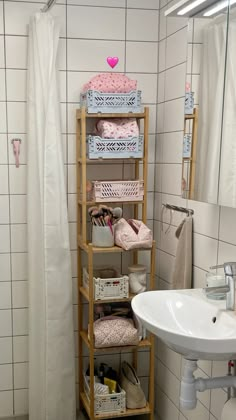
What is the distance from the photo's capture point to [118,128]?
240 centimetres

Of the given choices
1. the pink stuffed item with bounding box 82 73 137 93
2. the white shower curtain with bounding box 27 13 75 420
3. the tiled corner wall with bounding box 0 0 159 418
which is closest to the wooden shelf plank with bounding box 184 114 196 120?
the pink stuffed item with bounding box 82 73 137 93

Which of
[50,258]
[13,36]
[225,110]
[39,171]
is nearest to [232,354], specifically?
[225,110]

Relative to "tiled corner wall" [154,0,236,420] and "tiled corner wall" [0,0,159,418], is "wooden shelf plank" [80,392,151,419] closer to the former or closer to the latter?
"tiled corner wall" [154,0,236,420]

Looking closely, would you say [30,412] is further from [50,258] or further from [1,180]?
[1,180]

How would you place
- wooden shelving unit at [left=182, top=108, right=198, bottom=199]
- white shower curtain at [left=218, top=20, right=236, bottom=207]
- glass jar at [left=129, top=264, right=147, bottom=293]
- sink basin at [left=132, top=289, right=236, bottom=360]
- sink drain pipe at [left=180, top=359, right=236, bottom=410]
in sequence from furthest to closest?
glass jar at [left=129, top=264, right=147, bottom=293]
wooden shelving unit at [left=182, top=108, right=198, bottom=199]
white shower curtain at [left=218, top=20, right=236, bottom=207]
sink drain pipe at [left=180, top=359, right=236, bottom=410]
sink basin at [left=132, top=289, right=236, bottom=360]

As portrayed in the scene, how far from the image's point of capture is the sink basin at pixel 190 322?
147cm

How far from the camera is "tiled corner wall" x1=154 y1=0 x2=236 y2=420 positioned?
2.03 meters

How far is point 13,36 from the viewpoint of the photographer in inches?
98.3

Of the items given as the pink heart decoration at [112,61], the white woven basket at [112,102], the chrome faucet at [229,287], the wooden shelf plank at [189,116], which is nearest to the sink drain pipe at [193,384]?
the chrome faucet at [229,287]

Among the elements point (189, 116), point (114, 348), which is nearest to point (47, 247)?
point (114, 348)

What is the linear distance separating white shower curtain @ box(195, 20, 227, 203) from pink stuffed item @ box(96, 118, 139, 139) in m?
0.45

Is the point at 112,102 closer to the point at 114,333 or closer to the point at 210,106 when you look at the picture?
the point at 210,106

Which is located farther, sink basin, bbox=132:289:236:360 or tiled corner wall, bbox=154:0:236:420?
tiled corner wall, bbox=154:0:236:420

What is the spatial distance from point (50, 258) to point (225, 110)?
1.20 meters
